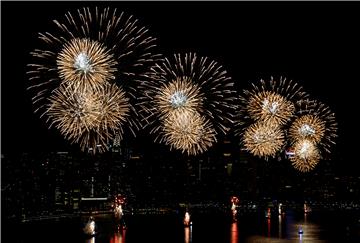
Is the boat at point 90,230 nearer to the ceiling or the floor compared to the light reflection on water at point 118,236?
nearer to the ceiling

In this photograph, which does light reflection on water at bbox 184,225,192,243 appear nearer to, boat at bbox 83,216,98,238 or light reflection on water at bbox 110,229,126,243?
light reflection on water at bbox 110,229,126,243

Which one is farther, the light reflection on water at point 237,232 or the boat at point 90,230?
the boat at point 90,230

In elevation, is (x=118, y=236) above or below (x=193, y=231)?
below

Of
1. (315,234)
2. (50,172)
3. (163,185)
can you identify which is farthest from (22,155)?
(163,185)

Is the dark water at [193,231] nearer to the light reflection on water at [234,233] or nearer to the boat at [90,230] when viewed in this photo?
the light reflection on water at [234,233]

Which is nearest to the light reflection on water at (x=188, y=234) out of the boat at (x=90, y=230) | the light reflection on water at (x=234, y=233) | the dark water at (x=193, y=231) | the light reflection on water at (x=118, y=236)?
the dark water at (x=193, y=231)

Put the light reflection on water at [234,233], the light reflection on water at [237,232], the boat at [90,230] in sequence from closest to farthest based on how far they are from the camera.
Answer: the light reflection on water at [234,233], the light reflection on water at [237,232], the boat at [90,230]

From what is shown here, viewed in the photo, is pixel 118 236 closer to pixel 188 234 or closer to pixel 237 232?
pixel 188 234

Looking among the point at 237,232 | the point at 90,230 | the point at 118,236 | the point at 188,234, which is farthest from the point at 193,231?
the point at 90,230
